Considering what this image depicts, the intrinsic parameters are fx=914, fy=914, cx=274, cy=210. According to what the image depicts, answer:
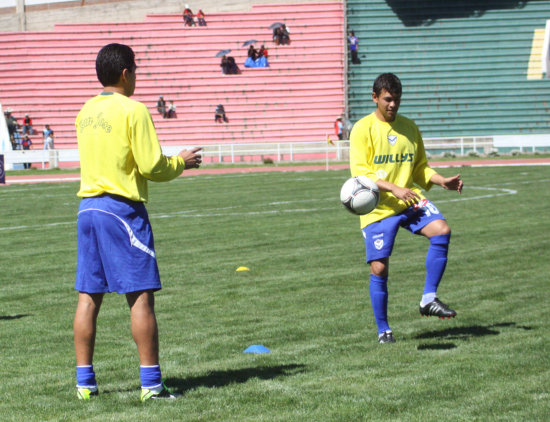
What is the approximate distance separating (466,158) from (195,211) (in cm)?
2246

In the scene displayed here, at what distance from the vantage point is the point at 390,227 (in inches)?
291

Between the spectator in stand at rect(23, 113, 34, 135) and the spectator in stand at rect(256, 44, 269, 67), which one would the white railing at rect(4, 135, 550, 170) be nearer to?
the spectator in stand at rect(23, 113, 34, 135)

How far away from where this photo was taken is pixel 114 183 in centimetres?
537

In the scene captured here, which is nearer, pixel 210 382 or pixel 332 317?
pixel 210 382

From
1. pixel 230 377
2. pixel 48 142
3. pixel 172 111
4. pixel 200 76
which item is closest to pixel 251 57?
pixel 200 76

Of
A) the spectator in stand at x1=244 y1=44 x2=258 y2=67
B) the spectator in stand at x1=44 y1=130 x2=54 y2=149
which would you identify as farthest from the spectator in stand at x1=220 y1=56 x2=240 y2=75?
the spectator in stand at x1=44 y1=130 x2=54 y2=149

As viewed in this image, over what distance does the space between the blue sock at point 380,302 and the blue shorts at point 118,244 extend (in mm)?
2465

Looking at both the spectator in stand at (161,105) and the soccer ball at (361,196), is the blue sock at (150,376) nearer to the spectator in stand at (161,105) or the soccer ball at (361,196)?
the soccer ball at (361,196)

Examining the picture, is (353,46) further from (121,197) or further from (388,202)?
(121,197)

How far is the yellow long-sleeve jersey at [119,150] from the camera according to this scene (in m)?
5.28

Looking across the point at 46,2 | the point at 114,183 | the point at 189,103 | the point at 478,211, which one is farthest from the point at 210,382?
the point at 46,2

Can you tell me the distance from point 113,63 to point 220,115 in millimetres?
39915

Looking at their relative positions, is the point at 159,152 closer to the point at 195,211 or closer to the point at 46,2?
the point at 195,211

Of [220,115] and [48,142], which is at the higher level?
[220,115]
